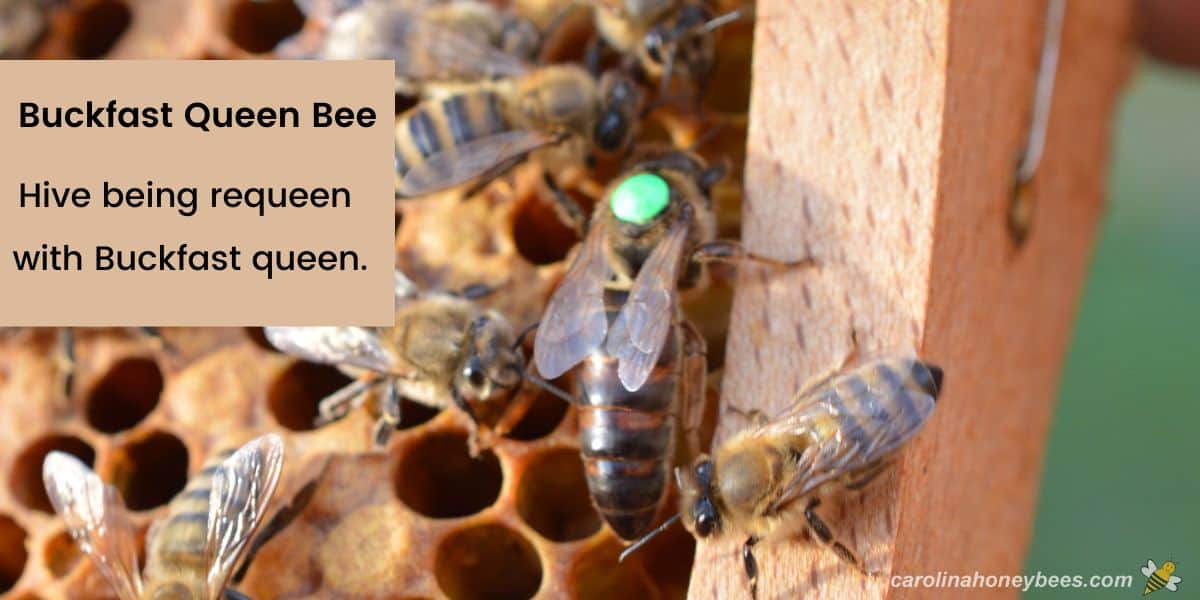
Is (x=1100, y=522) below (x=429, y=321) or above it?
below

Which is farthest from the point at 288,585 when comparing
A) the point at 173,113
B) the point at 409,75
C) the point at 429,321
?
the point at 409,75

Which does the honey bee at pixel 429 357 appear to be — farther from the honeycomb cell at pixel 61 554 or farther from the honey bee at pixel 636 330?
the honeycomb cell at pixel 61 554

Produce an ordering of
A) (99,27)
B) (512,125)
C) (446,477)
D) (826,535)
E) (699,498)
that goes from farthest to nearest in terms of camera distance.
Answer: (99,27), (512,125), (446,477), (699,498), (826,535)

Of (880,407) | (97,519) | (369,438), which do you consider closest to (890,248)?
(880,407)

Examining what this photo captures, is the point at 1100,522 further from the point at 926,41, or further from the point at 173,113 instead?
the point at 173,113

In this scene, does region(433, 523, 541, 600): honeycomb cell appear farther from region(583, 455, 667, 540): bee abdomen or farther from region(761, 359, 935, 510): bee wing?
region(761, 359, 935, 510): bee wing

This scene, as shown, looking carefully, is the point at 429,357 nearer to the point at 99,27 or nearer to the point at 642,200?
the point at 642,200
